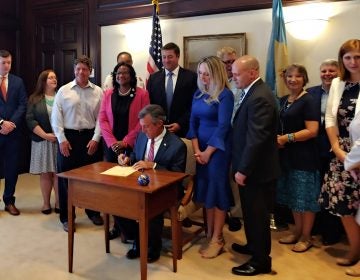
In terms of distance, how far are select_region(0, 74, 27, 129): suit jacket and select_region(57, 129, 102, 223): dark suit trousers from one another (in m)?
0.75

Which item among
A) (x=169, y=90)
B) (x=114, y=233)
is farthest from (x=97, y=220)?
(x=169, y=90)

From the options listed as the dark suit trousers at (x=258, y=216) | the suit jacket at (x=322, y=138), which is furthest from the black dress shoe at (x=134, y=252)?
the suit jacket at (x=322, y=138)

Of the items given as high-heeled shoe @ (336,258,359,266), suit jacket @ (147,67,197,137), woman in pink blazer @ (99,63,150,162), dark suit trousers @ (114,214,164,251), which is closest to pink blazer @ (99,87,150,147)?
woman in pink blazer @ (99,63,150,162)

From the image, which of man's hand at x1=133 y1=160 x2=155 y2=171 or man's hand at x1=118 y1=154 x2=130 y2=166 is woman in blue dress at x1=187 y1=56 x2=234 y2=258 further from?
man's hand at x1=118 y1=154 x2=130 y2=166

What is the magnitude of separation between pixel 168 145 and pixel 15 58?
388 centimetres

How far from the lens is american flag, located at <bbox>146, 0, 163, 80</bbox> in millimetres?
4222

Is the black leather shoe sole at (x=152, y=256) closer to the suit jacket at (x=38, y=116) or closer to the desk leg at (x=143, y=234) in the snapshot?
the desk leg at (x=143, y=234)

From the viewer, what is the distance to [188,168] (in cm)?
301

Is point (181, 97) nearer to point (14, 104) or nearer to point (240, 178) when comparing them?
point (240, 178)

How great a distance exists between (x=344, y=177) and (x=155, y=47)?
2.52 meters

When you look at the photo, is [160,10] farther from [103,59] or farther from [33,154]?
[33,154]

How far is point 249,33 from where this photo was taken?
13.4 ft

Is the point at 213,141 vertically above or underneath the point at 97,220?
above

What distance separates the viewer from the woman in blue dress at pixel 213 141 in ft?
9.13
